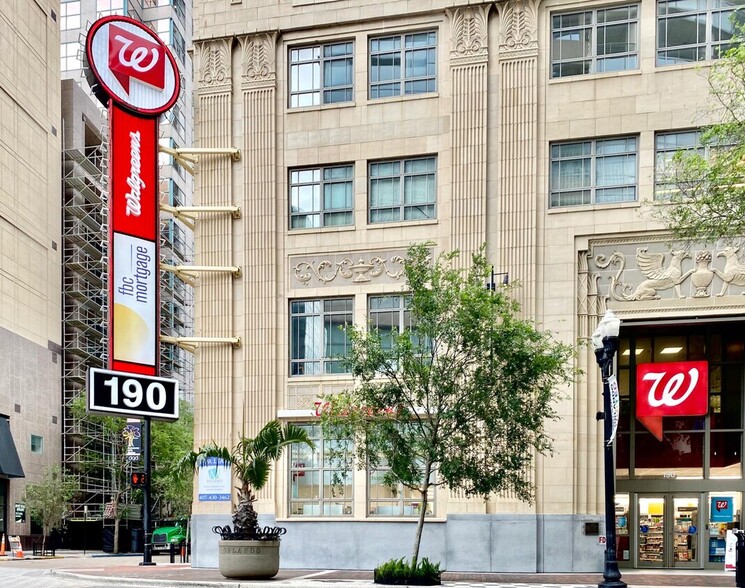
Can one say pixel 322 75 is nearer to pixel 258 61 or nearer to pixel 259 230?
pixel 258 61

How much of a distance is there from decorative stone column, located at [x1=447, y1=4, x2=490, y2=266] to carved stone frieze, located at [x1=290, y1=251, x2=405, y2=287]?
82.8 inches

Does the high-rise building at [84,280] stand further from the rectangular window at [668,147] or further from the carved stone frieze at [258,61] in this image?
the rectangular window at [668,147]

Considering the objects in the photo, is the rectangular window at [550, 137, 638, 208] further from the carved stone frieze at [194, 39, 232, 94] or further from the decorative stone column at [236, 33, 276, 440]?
the carved stone frieze at [194, 39, 232, 94]

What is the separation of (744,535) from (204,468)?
55.7 ft

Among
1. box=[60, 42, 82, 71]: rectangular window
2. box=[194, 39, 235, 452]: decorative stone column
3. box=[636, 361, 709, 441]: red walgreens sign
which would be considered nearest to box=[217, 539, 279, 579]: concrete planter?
box=[194, 39, 235, 452]: decorative stone column

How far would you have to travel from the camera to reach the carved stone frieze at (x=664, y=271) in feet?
97.2

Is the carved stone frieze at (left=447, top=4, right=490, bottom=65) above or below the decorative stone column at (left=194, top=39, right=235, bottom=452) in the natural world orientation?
above

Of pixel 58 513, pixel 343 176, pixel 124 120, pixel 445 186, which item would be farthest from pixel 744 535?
pixel 58 513

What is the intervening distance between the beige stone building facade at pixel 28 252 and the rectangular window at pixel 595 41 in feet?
134

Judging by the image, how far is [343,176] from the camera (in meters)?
33.4

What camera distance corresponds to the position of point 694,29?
30781mm

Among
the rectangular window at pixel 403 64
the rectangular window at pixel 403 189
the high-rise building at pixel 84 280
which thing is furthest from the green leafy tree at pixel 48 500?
the rectangular window at pixel 403 64

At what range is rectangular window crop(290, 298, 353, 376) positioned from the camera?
32.8 m

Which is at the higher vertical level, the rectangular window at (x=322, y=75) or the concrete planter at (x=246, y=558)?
the rectangular window at (x=322, y=75)
